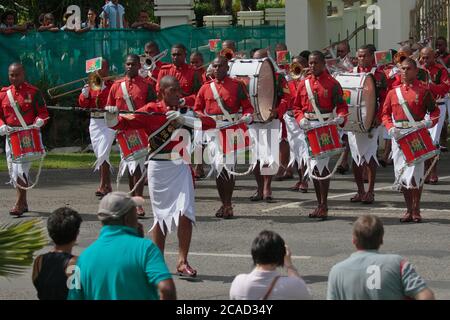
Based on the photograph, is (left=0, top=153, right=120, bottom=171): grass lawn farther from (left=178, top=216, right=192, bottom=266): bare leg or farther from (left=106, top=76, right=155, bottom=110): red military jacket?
(left=178, top=216, right=192, bottom=266): bare leg

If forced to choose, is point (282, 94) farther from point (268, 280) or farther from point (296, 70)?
point (268, 280)

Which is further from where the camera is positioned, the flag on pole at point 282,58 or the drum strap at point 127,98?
the flag on pole at point 282,58

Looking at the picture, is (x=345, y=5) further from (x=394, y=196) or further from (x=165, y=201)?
(x=165, y=201)

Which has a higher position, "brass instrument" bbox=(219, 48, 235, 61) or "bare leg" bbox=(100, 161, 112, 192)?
"brass instrument" bbox=(219, 48, 235, 61)

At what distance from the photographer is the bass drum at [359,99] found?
1595 cm

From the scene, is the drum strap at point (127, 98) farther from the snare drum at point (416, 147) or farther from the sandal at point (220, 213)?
the snare drum at point (416, 147)

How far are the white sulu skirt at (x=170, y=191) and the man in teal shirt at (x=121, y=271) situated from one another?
4.25 meters

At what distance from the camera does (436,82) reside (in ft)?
62.5

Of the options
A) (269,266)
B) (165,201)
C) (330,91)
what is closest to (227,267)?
(165,201)

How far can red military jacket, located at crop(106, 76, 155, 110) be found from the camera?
51.3 ft

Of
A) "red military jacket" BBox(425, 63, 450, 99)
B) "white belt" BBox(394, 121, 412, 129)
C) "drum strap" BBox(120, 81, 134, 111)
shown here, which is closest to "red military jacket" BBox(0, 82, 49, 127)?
"drum strap" BBox(120, 81, 134, 111)

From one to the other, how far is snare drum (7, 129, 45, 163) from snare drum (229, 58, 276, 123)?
2803mm

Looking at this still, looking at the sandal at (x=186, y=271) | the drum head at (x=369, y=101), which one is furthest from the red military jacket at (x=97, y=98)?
the sandal at (x=186, y=271)

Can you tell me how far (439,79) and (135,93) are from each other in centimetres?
564
